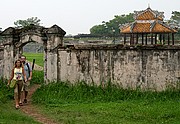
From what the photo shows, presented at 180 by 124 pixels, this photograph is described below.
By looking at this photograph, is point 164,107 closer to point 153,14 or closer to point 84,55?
point 84,55

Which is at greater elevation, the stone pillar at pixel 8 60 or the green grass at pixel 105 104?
the stone pillar at pixel 8 60

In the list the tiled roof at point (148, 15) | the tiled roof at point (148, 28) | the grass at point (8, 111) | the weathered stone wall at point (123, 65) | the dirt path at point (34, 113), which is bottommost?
the dirt path at point (34, 113)

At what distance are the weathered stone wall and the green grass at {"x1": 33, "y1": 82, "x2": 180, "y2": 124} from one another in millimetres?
357

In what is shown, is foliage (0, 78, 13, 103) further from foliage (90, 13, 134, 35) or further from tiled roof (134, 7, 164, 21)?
foliage (90, 13, 134, 35)

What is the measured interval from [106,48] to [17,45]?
4.54 meters

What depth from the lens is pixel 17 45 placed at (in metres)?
15.1

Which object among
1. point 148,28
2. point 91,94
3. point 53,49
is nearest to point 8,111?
point 91,94

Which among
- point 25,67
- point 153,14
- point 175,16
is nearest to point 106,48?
point 25,67

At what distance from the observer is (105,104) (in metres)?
10.9

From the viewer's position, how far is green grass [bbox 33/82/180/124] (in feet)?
30.0

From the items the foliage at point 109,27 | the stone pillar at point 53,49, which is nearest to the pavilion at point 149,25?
the stone pillar at point 53,49

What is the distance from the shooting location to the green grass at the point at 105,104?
30.0 ft

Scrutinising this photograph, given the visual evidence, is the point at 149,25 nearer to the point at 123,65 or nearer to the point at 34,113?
the point at 123,65

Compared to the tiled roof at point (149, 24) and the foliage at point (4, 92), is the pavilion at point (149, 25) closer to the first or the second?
the tiled roof at point (149, 24)
